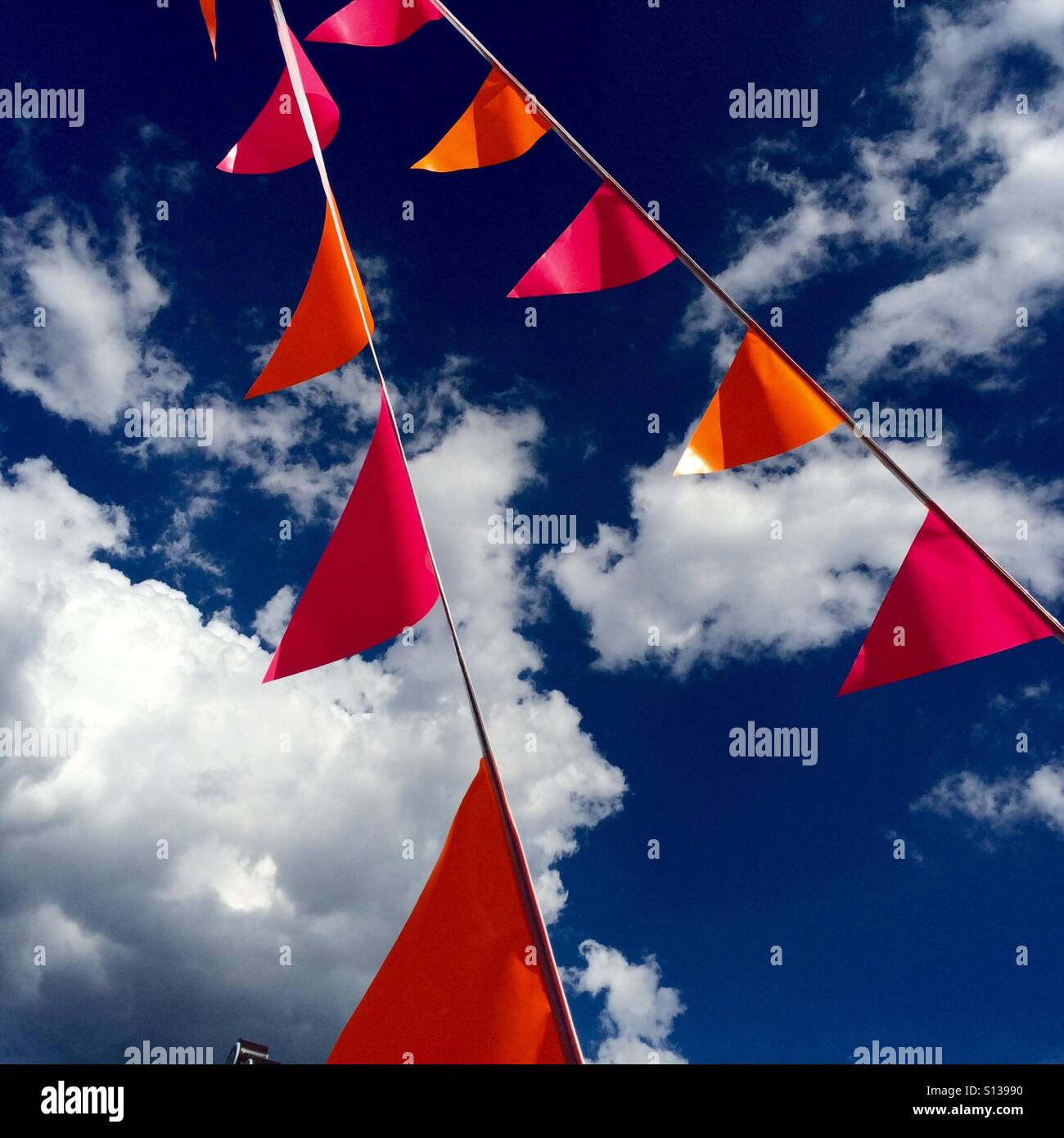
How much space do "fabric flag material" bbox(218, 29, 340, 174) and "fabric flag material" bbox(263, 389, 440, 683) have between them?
3.43 meters

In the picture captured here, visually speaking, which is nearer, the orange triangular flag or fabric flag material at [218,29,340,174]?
the orange triangular flag

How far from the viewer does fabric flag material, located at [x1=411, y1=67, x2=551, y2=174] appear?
522 cm

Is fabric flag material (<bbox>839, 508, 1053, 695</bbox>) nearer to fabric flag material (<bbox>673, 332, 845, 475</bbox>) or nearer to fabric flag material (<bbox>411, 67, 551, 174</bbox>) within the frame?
Result: fabric flag material (<bbox>673, 332, 845, 475</bbox>)

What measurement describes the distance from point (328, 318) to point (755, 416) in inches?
96.1

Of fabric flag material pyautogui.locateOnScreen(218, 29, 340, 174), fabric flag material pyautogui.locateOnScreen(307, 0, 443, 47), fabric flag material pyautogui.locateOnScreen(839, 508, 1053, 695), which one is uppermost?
fabric flag material pyautogui.locateOnScreen(307, 0, 443, 47)

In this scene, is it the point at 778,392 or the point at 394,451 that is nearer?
the point at 394,451

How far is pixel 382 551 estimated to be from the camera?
3.61 meters

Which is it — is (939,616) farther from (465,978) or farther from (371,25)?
(371,25)

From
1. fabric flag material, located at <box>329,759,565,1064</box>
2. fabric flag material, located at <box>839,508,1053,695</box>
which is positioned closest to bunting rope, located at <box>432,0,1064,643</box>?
fabric flag material, located at <box>839,508,1053,695</box>

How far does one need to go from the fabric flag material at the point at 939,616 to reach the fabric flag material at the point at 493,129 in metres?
3.54

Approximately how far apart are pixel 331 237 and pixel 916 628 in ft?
12.1

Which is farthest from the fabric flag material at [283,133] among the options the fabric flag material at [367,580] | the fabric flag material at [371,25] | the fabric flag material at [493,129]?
the fabric flag material at [367,580]
